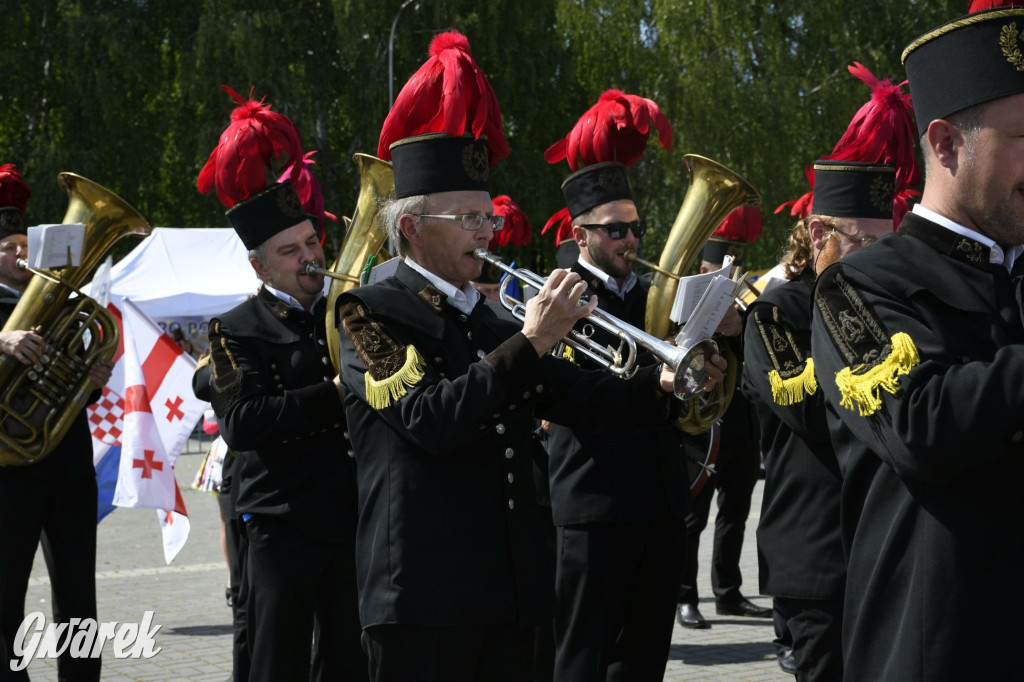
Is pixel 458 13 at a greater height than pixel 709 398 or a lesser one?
greater

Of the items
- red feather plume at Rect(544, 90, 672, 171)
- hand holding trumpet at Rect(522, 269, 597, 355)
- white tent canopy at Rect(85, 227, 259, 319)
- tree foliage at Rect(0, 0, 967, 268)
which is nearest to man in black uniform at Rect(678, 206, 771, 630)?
red feather plume at Rect(544, 90, 672, 171)

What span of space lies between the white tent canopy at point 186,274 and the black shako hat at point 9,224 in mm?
9726

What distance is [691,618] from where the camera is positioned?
26.5 ft

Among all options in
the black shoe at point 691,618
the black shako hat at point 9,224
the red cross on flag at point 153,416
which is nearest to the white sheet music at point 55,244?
the black shako hat at point 9,224

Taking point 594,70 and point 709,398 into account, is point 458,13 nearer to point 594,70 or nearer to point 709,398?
point 594,70

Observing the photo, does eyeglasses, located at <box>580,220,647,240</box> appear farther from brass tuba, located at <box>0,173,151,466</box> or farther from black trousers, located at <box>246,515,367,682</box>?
brass tuba, located at <box>0,173,151,466</box>

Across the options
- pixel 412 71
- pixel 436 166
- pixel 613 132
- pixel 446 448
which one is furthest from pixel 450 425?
pixel 412 71

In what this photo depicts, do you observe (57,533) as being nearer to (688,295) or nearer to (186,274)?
(688,295)

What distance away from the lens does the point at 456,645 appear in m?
3.51

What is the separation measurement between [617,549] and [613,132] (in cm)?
210

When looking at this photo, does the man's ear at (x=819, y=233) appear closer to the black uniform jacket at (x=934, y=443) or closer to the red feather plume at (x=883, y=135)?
the red feather plume at (x=883, y=135)

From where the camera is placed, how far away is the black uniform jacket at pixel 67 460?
19.3 ft

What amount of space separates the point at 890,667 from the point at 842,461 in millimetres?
499

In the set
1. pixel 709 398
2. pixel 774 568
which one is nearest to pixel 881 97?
pixel 709 398
